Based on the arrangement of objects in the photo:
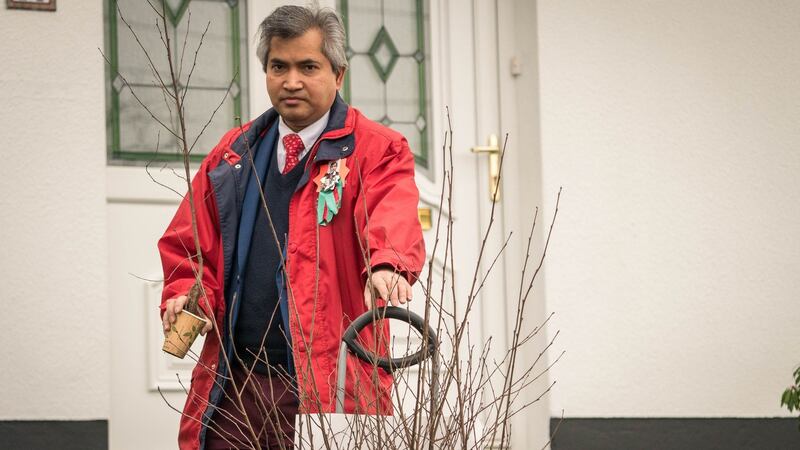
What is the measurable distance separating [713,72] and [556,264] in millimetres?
1233

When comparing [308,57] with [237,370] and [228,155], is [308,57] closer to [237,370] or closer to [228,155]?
[228,155]

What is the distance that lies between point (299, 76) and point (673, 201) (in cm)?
284

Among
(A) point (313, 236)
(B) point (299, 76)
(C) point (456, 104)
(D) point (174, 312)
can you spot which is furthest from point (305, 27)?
(C) point (456, 104)

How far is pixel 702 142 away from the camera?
18.7 ft

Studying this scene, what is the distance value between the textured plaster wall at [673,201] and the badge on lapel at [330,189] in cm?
237

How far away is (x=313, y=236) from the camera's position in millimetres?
3260

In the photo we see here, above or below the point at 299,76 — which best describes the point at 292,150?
below

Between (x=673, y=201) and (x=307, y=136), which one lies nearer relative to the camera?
(x=307, y=136)

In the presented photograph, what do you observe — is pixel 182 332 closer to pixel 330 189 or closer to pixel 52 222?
pixel 330 189

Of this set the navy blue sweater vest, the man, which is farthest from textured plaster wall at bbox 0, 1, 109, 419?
the navy blue sweater vest

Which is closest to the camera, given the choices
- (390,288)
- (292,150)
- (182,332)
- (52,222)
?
(390,288)

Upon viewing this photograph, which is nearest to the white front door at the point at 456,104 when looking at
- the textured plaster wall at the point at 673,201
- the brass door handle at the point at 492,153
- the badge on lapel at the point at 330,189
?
the brass door handle at the point at 492,153

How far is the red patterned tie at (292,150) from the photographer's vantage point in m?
3.38

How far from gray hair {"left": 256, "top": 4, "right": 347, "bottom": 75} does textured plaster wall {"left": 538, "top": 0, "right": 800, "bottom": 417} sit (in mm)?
2284
